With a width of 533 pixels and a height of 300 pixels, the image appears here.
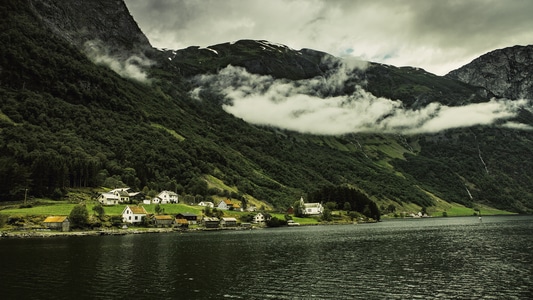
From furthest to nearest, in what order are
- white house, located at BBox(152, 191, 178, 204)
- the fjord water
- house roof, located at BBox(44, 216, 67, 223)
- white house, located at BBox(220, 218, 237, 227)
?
white house, located at BBox(152, 191, 178, 204) → white house, located at BBox(220, 218, 237, 227) → house roof, located at BBox(44, 216, 67, 223) → the fjord water

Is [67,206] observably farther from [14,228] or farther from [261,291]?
[261,291]

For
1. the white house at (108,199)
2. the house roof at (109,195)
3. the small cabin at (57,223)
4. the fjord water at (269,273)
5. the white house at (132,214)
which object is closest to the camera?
the fjord water at (269,273)

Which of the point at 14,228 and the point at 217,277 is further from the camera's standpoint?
the point at 14,228

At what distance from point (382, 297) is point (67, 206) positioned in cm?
13349

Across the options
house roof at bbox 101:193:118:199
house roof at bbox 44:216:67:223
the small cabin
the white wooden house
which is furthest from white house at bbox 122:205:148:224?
the white wooden house

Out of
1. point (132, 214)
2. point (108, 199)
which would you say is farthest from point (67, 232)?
point (108, 199)

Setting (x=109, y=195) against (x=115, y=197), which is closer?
(x=109, y=195)

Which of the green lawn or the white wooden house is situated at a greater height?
the green lawn

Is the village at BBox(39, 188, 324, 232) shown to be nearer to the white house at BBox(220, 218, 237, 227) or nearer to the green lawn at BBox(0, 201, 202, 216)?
the white house at BBox(220, 218, 237, 227)

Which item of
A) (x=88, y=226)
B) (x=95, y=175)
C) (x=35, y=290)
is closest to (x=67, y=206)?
(x=88, y=226)

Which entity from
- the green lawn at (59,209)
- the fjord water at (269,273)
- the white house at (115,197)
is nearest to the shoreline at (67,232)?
the green lawn at (59,209)

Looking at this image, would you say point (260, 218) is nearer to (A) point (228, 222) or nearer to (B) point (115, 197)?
(A) point (228, 222)

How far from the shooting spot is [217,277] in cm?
5372

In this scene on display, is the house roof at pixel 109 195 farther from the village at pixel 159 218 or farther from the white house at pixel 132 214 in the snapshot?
the white house at pixel 132 214
